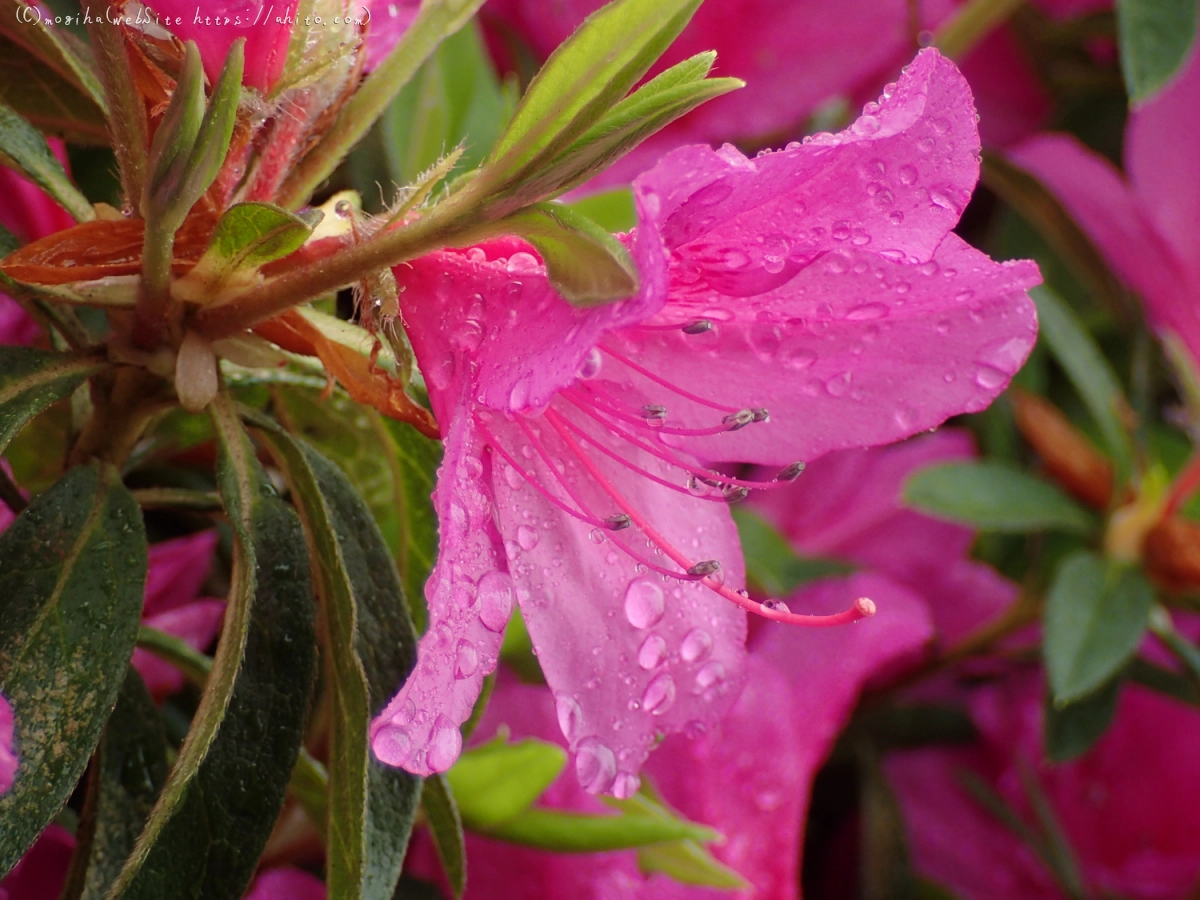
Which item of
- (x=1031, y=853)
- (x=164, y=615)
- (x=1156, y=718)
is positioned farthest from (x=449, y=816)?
(x=1156, y=718)

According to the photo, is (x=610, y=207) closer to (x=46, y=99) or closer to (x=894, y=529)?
(x=46, y=99)

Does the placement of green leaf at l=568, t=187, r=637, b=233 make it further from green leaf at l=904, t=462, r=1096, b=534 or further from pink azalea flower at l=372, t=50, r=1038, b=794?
green leaf at l=904, t=462, r=1096, b=534

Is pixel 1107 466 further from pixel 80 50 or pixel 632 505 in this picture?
pixel 80 50

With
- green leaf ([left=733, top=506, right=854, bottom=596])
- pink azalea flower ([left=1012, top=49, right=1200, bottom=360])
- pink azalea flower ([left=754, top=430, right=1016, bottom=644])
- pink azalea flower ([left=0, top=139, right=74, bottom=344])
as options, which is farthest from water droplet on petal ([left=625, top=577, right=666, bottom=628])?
pink azalea flower ([left=1012, top=49, right=1200, bottom=360])

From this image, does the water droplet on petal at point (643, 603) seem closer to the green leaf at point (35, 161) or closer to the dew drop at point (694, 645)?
the dew drop at point (694, 645)

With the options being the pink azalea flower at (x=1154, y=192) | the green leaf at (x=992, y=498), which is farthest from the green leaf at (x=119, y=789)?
the pink azalea flower at (x=1154, y=192)
